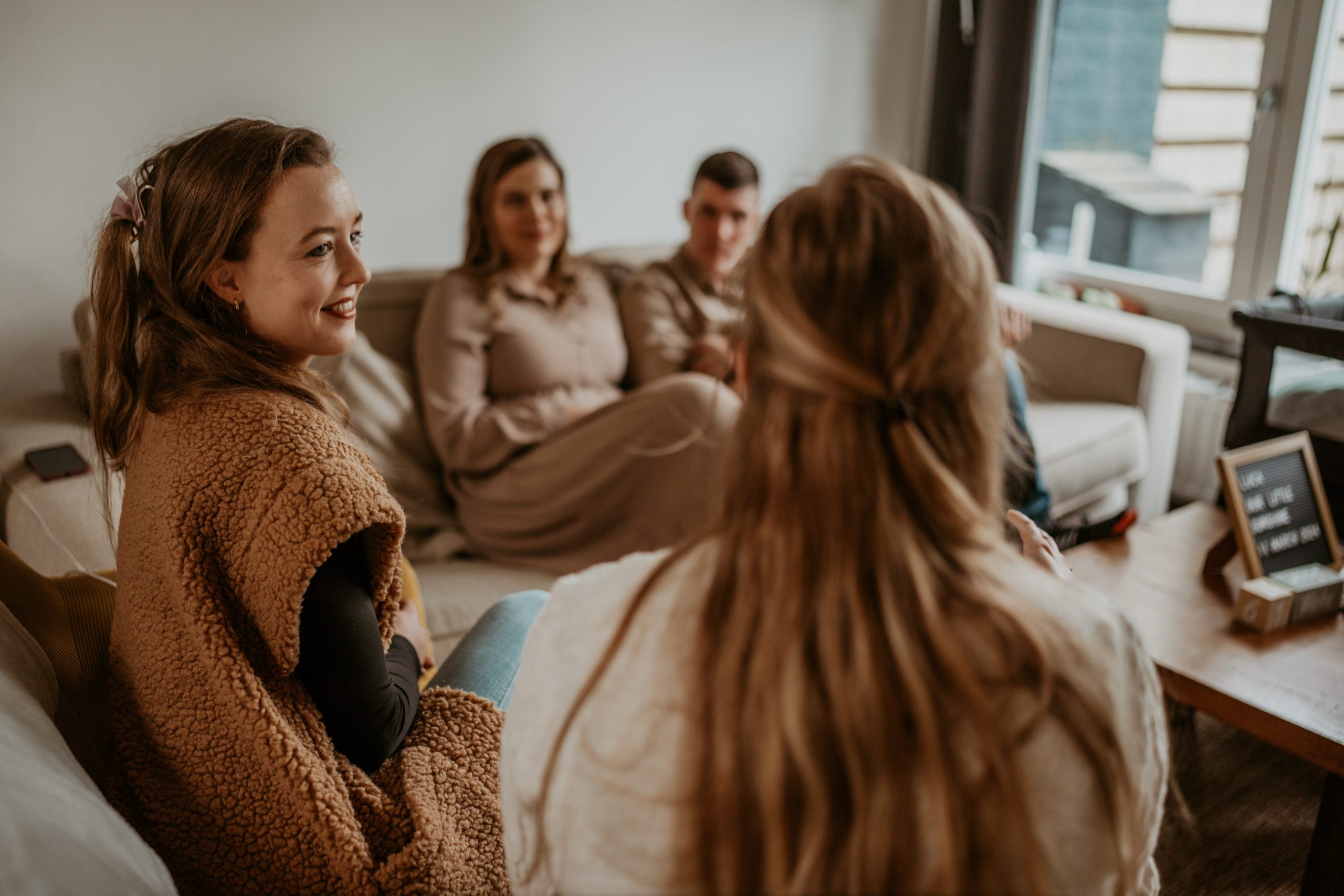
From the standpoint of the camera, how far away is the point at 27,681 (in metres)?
0.97

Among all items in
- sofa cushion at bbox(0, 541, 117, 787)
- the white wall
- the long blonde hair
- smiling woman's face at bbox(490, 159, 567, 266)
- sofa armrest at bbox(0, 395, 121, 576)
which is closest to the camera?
the long blonde hair

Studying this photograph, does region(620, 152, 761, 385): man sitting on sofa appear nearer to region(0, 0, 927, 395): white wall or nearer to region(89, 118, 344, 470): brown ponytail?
region(0, 0, 927, 395): white wall

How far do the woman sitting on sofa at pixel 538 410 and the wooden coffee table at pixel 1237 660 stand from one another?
2.71 ft

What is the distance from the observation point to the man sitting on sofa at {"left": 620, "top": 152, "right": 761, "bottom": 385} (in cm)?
253

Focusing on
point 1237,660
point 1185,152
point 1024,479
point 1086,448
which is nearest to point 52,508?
point 1024,479

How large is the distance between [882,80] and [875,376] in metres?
3.24

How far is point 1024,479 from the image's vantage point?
1965mm

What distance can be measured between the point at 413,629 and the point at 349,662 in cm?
38

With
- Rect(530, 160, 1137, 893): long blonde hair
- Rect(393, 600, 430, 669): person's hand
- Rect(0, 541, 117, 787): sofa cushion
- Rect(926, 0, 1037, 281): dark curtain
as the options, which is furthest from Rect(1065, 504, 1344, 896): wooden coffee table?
Rect(926, 0, 1037, 281): dark curtain

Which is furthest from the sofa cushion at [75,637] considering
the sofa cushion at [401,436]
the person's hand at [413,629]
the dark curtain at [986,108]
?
the dark curtain at [986,108]

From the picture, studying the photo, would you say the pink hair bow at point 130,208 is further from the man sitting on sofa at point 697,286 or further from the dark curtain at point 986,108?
the dark curtain at point 986,108

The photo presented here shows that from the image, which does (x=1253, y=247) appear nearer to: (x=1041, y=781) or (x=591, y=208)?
(x=591, y=208)

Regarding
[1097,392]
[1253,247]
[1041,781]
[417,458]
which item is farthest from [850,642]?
[1253,247]

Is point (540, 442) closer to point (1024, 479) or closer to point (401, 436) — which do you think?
point (401, 436)
